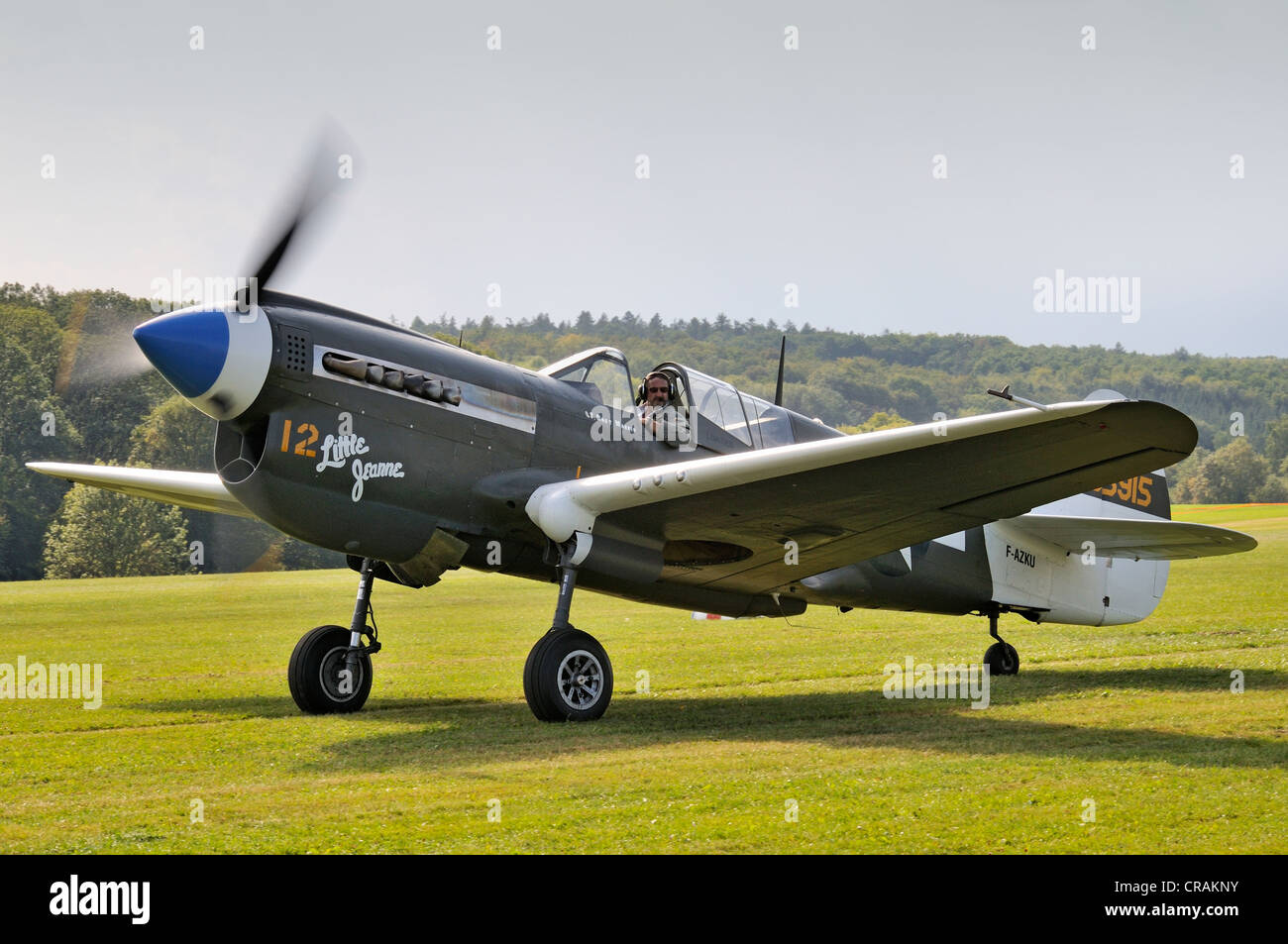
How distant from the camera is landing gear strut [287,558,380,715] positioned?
9.53 meters

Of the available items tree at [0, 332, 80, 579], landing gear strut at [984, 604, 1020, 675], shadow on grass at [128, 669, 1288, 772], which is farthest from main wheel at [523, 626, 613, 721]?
tree at [0, 332, 80, 579]

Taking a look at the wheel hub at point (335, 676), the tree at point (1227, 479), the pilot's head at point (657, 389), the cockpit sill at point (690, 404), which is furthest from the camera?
the tree at point (1227, 479)

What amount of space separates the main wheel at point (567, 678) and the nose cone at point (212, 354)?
8.83 ft

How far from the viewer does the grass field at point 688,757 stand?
5156 millimetres

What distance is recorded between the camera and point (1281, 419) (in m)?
108

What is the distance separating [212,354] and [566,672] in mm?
3293

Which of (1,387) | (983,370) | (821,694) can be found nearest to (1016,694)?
(821,694)

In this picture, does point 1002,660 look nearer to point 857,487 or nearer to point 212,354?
point 857,487

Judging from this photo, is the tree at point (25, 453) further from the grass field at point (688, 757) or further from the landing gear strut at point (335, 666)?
the landing gear strut at point (335, 666)

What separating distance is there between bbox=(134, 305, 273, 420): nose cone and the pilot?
329 centimetres

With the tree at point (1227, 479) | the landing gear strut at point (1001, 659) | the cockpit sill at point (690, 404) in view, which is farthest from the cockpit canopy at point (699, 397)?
the tree at point (1227, 479)

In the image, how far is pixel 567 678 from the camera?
28.1 feet

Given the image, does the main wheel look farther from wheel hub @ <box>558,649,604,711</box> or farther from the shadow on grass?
the shadow on grass
